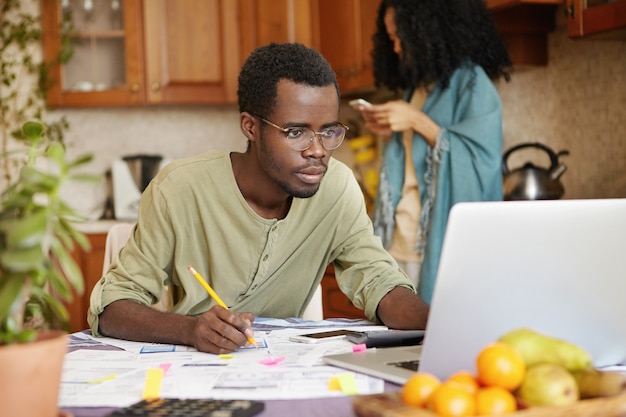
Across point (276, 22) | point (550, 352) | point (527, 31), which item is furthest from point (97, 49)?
point (550, 352)

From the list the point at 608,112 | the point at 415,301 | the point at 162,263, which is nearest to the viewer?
the point at 415,301

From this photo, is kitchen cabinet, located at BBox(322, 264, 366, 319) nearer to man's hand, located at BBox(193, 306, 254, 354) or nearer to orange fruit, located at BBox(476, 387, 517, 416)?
man's hand, located at BBox(193, 306, 254, 354)

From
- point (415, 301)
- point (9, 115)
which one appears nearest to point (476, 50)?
point (415, 301)

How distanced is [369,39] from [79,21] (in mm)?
1440

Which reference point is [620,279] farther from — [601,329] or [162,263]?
[162,263]

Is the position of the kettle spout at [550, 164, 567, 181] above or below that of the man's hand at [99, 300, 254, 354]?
above

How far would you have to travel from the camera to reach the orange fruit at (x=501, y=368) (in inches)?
31.5

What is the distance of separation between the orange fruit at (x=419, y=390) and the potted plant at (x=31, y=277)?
311 millimetres

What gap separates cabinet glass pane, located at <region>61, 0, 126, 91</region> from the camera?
13.3ft

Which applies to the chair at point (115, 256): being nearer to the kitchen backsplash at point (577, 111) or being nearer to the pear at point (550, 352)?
the pear at point (550, 352)

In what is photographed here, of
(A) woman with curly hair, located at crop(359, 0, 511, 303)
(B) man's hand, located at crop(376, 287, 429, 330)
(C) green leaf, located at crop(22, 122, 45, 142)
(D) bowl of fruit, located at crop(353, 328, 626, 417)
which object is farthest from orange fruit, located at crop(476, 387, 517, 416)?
(A) woman with curly hair, located at crop(359, 0, 511, 303)

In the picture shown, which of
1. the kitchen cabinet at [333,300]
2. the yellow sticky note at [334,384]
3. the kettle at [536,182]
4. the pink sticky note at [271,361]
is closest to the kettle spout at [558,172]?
the kettle at [536,182]

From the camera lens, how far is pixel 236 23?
4172 millimetres

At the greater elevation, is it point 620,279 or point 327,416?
point 620,279
